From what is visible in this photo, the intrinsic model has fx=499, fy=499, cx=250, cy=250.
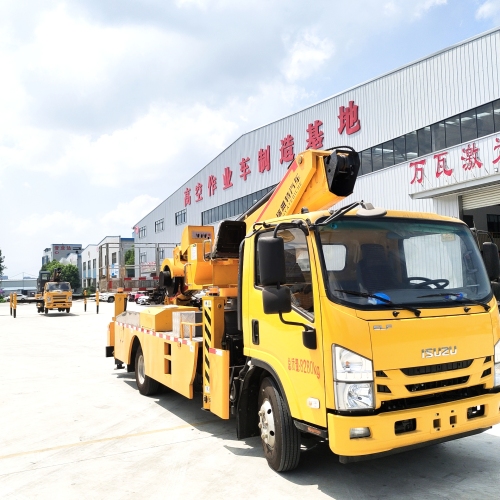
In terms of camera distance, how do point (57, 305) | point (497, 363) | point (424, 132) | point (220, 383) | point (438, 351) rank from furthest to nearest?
point (57, 305)
point (424, 132)
point (220, 383)
point (497, 363)
point (438, 351)

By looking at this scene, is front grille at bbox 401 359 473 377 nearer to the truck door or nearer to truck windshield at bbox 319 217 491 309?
truck windshield at bbox 319 217 491 309

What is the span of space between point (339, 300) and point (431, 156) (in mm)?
16857

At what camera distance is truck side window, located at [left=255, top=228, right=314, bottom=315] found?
4059 millimetres

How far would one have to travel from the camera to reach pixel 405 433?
3701 millimetres

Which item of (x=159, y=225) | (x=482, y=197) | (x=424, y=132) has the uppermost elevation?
(x=159, y=225)

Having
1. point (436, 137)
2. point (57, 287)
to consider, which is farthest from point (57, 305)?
point (436, 137)

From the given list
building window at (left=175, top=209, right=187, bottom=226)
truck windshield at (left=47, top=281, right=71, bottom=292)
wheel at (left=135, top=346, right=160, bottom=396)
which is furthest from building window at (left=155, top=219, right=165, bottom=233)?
wheel at (left=135, top=346, right=160, bottom=396)

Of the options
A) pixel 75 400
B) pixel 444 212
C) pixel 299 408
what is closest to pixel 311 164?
pixel 299 408

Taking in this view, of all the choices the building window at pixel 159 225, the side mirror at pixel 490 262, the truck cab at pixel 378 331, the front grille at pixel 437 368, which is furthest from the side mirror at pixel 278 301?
the building window at pixel 159 225

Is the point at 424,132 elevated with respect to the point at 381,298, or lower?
elevated

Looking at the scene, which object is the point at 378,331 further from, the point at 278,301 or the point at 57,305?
the point at 57,305

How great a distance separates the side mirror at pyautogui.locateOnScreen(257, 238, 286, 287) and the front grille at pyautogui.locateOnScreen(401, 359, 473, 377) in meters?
1.15

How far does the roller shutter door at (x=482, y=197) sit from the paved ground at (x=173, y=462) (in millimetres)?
13048

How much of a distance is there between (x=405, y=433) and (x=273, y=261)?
5.27 feet
